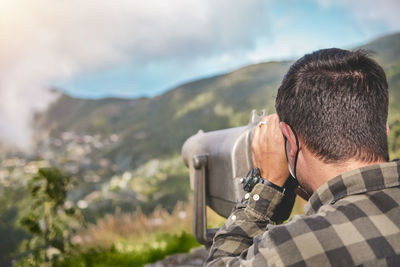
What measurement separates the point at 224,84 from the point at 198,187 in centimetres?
683

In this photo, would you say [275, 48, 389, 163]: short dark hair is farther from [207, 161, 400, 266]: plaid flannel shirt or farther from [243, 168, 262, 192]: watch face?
[243, 168, 262, 192]: watch face

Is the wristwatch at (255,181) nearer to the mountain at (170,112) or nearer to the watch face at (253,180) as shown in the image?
the watch face at (253,180)

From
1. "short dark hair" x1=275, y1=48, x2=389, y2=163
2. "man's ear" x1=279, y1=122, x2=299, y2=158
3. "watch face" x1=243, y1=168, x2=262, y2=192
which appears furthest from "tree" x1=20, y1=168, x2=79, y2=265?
"short dark hair" x1=275, y1=48, x2=389, y2=163

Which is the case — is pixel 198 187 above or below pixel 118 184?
above

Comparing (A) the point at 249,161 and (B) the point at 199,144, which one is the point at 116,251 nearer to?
(B) the point at 199,144

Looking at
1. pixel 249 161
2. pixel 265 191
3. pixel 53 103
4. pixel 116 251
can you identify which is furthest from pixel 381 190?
pixel 53 103

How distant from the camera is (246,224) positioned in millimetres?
1281

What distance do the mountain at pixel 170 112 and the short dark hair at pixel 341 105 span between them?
5.67 m

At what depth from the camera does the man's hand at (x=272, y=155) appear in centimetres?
132

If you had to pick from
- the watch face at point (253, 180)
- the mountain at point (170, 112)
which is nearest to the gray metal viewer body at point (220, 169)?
the watch face at point (253, 180)

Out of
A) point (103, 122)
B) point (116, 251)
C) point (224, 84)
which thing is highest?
point (224, 84)

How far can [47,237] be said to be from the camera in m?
3.85

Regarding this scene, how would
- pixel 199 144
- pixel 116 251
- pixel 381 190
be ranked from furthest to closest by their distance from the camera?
pixel 116 251 → pixel 199 144 → pixel 381 190

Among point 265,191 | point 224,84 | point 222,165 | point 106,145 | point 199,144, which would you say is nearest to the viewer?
point 265,191
